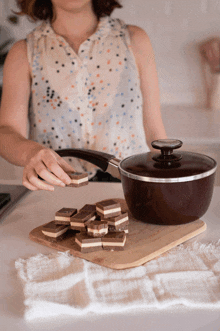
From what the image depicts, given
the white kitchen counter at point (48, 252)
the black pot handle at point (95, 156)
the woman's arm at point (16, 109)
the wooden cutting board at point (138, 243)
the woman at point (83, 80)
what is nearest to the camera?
the white kitchen counter at point (48, 252)

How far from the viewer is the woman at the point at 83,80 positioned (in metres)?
1.49

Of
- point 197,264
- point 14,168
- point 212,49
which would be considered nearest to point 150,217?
point 197,264

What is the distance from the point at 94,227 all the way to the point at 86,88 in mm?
896

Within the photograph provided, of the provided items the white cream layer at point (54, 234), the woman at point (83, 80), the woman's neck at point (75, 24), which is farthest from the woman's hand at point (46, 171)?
the woman's neck at point (75, 24)

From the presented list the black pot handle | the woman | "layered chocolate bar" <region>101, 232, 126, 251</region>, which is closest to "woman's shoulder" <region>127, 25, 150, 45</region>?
the woman

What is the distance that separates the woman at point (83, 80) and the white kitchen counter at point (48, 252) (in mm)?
412

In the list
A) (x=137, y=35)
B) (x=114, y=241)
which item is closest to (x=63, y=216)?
(x=114, y=241)

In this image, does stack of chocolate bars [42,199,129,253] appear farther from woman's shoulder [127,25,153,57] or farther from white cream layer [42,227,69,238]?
woman's shoulder [127,25,153,57]

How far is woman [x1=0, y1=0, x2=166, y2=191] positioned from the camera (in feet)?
4.88

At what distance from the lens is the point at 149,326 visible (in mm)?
547

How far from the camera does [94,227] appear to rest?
74 centimetres

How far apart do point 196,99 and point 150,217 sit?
896mm

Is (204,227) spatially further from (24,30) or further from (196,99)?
(24,30)

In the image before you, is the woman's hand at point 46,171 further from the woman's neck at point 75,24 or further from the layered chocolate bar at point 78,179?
the woman's neck at point 75,24
